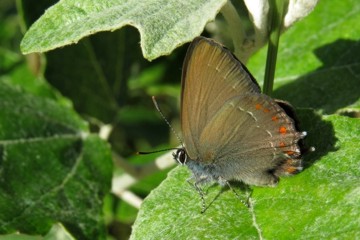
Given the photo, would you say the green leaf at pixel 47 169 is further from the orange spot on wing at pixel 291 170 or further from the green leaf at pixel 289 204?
the orange spot on wing at pixel 291 170

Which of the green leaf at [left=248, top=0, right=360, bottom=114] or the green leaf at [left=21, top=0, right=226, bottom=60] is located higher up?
the green leaf at [left=21, top=0, right=226, bottom=60]

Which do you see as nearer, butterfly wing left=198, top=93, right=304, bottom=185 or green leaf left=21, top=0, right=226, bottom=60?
green leaf left=21, top=0, right=226, bottom=60

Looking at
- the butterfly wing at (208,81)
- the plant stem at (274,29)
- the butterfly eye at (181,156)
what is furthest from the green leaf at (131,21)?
the butterfly eye at (181,156)

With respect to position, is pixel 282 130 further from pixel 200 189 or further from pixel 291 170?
pixel 200 189

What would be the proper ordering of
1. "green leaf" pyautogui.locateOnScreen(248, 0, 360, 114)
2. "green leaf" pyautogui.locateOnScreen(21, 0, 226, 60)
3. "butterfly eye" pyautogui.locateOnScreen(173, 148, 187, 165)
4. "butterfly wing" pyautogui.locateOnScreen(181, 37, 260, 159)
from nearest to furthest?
1. "green leaf" pyautogui.locateOnScreen(21, 0, 226, 60)
2. "butterfly wing" pyautogui.locateOnScreen(181, 37, 260, 159)
3. "butterfly eye" pyautogui.locateOnScreen(173, 148, 187, 165)
4. "green leaf" pyautogui.locateOnScreen(248, 0, 360, 114)

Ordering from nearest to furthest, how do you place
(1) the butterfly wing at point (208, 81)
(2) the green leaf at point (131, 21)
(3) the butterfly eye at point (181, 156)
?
(2) the green leaf at point (131, 21) → (1) the butterfly wing at point (208, 81) → (3) the butterfly eye at point (181, 156)

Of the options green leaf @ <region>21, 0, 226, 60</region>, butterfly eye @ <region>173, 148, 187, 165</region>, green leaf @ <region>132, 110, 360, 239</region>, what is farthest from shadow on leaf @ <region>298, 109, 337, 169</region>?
green leaf @ <region>21, 0, 226, 60</region>

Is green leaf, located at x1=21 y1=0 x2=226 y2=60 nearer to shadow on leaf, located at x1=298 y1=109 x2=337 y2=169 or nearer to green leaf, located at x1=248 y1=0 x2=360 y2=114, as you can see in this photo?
shadow on leaf, located at x1=298 y1=109 x2=337 y2=169
